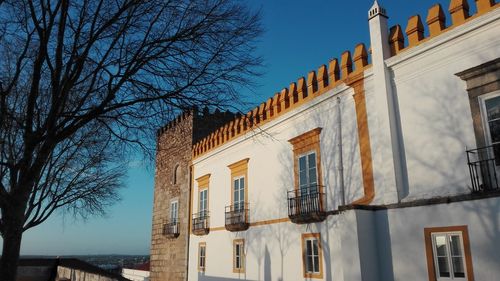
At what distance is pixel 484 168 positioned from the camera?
7.38 meters

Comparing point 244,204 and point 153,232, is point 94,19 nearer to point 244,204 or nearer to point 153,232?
point 244,204

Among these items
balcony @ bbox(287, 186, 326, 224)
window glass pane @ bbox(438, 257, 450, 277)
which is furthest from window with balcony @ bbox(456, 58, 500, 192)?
balcony @ bbox(287, 186, 326, 224)

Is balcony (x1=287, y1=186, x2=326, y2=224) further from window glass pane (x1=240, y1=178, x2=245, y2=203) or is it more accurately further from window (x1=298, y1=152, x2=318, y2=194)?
window glass pane (x1=240, y1=178, x2=245, y2=203)

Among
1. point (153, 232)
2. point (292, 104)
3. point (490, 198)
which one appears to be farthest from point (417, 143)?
point (153, 232)

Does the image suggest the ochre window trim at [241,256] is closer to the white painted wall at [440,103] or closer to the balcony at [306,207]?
the balcony at [306,207]

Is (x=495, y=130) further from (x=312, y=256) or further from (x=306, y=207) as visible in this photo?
(x=312, y=256)

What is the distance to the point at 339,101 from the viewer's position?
10.8 metres

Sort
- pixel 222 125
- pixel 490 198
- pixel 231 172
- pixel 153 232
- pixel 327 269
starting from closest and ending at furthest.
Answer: pixel 490 198 < pixel 327 269 < pixel 231 172 < pixel 222 125 < pixel 153 232

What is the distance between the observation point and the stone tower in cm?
1809

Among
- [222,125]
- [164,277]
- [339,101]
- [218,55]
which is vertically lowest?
[164,277]

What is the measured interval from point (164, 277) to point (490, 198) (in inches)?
617

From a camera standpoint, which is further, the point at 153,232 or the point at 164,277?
the point at 153,232

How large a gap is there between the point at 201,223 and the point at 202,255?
127cm

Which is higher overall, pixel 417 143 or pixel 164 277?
pixel 417 143
